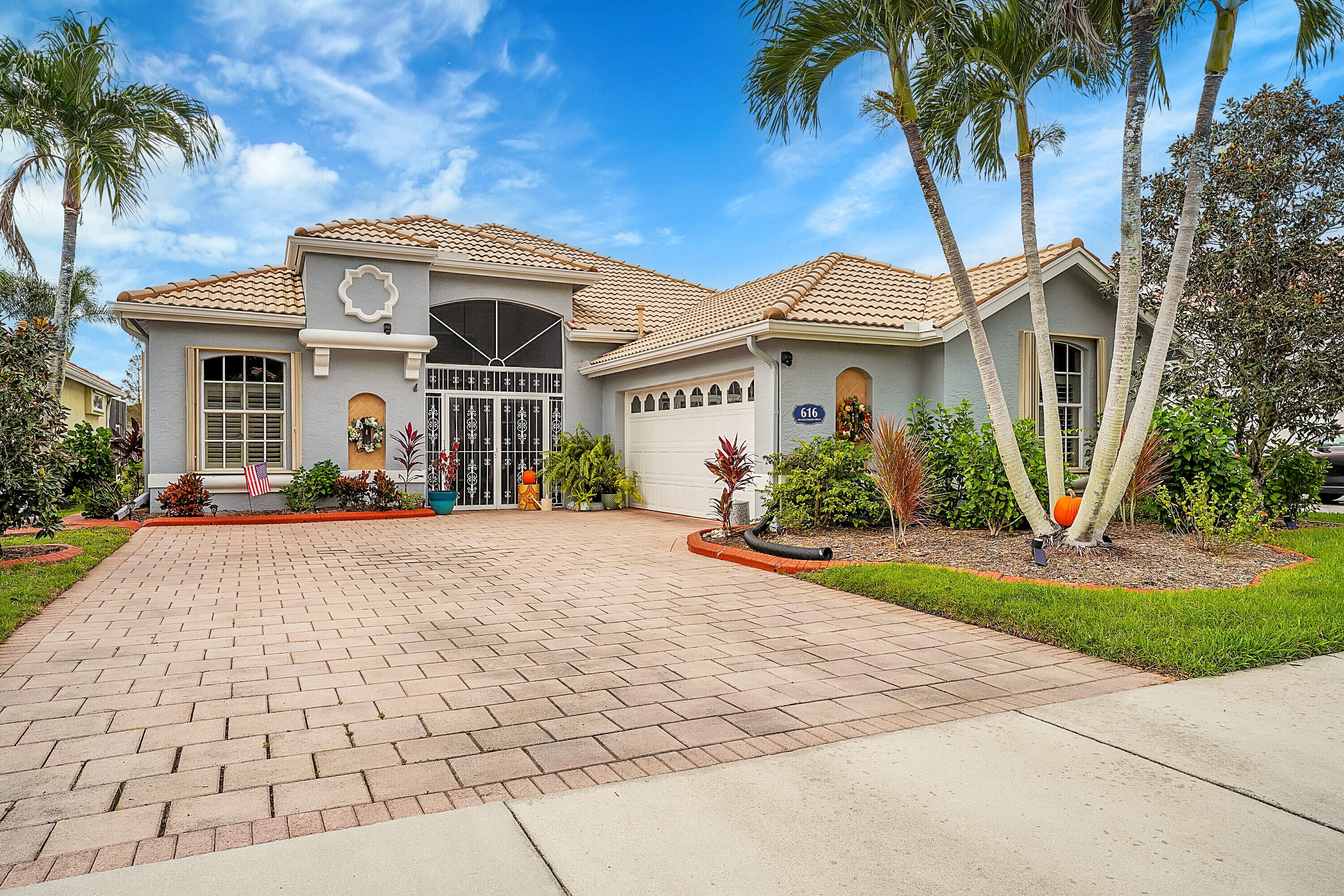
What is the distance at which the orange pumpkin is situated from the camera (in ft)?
26.7

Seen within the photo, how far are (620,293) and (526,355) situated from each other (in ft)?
12.8

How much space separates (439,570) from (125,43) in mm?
11815

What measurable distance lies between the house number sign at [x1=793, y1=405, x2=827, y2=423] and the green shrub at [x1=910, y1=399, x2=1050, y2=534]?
128cm

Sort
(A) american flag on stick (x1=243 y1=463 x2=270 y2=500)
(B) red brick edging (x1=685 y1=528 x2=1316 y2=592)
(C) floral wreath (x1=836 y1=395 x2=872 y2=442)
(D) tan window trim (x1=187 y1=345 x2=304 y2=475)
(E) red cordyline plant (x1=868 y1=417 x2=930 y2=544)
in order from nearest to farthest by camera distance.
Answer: (B) red brick edging (x1=685 y1=528 x2=1316 y2=592)
(E) red cordyline plant (x1=868 y1=417 x2=930 y2=544)
(C) floral wreath (x1=836 y1=395 x2=872 y2=442)
(A) american flag on stick (x1=243 y1=463 x2=270 y2=500)
(D) tan window trim (x1=187 y1=345 x2=304 y2=475)

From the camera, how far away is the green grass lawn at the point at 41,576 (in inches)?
239

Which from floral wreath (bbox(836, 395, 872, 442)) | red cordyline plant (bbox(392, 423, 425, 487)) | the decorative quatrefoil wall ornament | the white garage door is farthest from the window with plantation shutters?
floral wreath (bbox(836, 395, 872, 442))

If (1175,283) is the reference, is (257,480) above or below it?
below

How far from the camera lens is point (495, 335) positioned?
16.2 m

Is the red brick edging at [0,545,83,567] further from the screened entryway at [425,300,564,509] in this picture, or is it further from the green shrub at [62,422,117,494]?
the screened entryway at [425,300,564,509]

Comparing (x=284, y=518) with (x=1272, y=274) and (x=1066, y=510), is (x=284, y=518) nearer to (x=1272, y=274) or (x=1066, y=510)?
(x=1066, y=510)

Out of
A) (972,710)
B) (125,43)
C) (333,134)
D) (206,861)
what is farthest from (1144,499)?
(333,134)

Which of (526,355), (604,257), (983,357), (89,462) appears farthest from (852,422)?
(89,462)

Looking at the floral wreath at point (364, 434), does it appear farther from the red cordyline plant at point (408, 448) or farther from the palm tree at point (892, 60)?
the palm tree at point (892, 60)

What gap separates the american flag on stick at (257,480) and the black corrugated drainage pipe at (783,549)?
8.55 meters
